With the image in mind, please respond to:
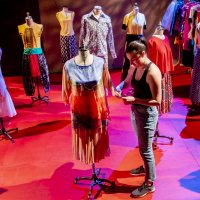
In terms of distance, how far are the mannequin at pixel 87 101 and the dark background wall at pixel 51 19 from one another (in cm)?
480

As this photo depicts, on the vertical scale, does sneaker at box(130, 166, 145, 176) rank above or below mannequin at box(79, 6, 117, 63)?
below

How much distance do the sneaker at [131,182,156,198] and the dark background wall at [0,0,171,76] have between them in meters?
5.11

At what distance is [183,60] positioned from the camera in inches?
257

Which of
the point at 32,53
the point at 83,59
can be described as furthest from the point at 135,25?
the point at 83,59

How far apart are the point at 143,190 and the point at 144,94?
1069 mm

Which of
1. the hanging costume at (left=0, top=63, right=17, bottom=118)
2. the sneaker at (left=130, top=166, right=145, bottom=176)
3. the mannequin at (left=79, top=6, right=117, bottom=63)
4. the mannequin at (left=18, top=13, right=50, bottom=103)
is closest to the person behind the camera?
the sneaker at (left=130, top=166, right=145, bottom=176)

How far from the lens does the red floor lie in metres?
3.77

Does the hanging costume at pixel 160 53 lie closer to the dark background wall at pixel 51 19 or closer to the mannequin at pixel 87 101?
the mannequin at pixel 87 101

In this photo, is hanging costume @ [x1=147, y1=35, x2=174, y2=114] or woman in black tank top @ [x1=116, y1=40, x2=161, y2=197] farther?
hanging costume @ [x1=147, y1=35, x2=174, y2=114]

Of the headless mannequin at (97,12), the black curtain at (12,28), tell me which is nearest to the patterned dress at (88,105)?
the headless mannequin at (97,12)

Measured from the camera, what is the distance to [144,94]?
3254 mm

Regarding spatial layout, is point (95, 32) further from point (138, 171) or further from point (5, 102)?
point (138, 171)

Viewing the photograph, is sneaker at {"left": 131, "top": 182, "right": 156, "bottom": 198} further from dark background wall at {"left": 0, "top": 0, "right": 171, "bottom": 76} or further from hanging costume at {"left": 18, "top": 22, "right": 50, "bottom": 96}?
dark background wall at {"left": 0, "top": 0, "right": 171, "bottom": 76}

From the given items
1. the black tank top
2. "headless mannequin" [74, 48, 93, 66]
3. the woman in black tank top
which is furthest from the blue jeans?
"headless mannequin" [74, 48, 93, 66]
